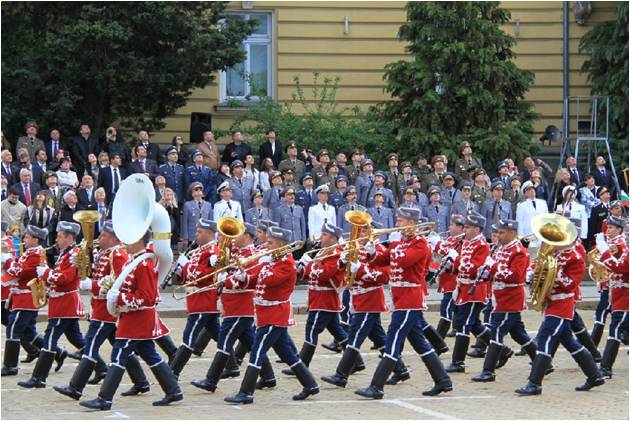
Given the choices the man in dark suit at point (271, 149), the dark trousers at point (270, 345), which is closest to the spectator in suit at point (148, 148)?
the man in dark suit at point (271, 149)

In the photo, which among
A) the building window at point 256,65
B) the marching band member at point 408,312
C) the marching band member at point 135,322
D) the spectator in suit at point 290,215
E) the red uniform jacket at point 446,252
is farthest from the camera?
the building window at point 256,65

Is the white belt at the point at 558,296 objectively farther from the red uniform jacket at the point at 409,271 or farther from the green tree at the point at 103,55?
the green tree at the point at 103,55

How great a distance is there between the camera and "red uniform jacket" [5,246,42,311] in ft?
54.2

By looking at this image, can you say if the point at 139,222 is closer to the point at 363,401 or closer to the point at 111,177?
the point at 363,401

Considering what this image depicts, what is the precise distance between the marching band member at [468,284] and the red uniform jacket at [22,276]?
464 cm

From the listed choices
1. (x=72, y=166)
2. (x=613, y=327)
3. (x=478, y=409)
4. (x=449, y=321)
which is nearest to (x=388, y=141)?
(x=72, y=166)

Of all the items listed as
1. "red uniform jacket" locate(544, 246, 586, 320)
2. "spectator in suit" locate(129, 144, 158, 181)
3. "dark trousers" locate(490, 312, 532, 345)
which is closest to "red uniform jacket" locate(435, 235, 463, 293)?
"dark trousers" locate(490, 312, 532, 345)

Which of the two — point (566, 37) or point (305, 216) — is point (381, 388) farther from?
point (566, 37)

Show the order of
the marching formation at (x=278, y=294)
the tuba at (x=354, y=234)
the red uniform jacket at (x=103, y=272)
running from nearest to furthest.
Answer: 1. the marching formation at (x=278, y=294)
2. the red uniform jacket at (x=103, y=272)
3. the tuba at (x=354, y=234)

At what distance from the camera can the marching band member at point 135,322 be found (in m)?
14.4

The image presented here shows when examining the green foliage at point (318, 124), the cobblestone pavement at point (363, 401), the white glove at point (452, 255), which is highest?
the green foliage at point (318, 124)

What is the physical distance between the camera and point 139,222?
47.2ft

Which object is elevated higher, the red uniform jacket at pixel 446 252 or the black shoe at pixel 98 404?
the red uniform jacket at pixel 446 252

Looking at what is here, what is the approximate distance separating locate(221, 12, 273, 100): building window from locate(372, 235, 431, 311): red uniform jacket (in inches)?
613
